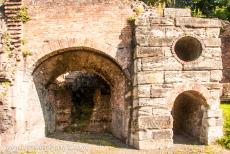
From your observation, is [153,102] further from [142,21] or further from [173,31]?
[142,21]

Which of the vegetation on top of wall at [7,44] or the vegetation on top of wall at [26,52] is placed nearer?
the vegetation on top of wall at [7,44]

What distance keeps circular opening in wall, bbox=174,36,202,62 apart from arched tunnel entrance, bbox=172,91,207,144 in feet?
3.49

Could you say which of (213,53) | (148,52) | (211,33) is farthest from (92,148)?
(211,33)

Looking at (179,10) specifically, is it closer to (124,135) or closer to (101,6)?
(101,6)

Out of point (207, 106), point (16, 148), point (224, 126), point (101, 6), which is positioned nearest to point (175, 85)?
point (207, 106)

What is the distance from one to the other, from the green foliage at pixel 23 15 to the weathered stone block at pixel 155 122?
427cm

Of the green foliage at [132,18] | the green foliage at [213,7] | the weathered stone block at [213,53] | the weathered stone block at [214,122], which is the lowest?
the weathered stone block at [214,122]

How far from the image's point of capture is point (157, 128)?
9.63m

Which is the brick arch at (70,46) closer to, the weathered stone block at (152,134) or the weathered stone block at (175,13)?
the weathered stone block at (175,13)

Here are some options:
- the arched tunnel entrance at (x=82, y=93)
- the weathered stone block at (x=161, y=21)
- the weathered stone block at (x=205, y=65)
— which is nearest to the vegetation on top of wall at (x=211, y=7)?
the arched tunnel entrance at (x=82, y=93)

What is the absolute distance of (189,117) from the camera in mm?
11070

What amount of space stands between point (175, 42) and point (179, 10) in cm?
97

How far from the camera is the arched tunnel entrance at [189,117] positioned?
33.7ft

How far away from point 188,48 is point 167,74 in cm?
148
